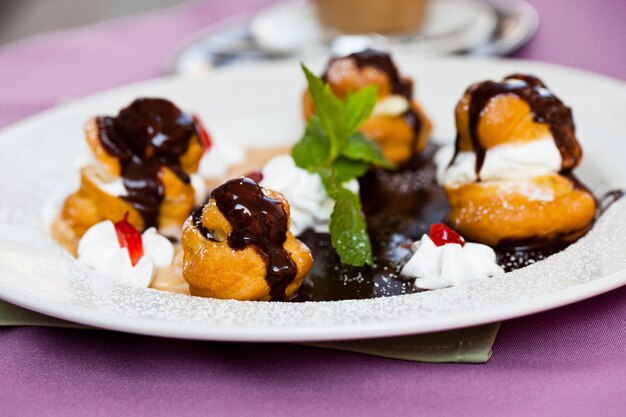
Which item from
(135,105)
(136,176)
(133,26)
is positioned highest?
(135,105)

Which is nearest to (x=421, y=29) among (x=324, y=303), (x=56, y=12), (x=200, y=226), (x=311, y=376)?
(x=200, y=226)

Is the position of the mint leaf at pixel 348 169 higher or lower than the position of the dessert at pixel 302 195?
higher

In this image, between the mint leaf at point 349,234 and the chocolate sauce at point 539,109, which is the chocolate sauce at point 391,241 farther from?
the chocolate sauce at point 539,109

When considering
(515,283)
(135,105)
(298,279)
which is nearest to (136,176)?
(135,105)

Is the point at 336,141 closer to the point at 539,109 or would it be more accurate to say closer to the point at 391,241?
the point at 391,241

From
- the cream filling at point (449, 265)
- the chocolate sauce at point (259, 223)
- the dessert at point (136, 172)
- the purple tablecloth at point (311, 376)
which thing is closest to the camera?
the purple tablecloth at point (311, 376)

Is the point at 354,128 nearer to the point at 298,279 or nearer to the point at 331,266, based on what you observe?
the point at 331,266

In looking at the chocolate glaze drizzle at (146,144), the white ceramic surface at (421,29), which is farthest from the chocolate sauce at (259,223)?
the white ceramic surface at (421,29)
